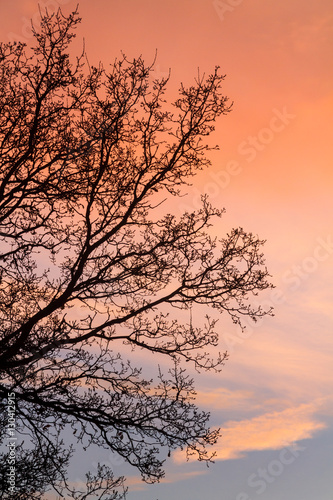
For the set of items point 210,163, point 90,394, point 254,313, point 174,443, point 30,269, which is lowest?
point 174,443

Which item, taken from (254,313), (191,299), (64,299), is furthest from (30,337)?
(254,313)

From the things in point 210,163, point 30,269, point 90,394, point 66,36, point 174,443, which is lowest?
point 174,443

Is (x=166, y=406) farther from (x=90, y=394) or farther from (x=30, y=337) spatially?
(x=30, y=337)

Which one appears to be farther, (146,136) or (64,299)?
(146,136)

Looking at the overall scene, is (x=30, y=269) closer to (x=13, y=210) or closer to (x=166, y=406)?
(x=13, y=210)

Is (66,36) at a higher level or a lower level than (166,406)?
higher

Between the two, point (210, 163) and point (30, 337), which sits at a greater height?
point (210, 163)

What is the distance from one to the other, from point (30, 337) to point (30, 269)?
156cm

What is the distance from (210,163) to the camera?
48.8 feet

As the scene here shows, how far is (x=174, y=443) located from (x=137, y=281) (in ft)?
10.7

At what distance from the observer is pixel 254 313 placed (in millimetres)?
15016

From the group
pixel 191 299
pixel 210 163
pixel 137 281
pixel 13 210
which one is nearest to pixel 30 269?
pixel 13 210

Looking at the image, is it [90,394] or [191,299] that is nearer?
[90,394]

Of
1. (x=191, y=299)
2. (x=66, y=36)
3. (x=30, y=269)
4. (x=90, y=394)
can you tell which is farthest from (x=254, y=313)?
(x=66, y=36)
